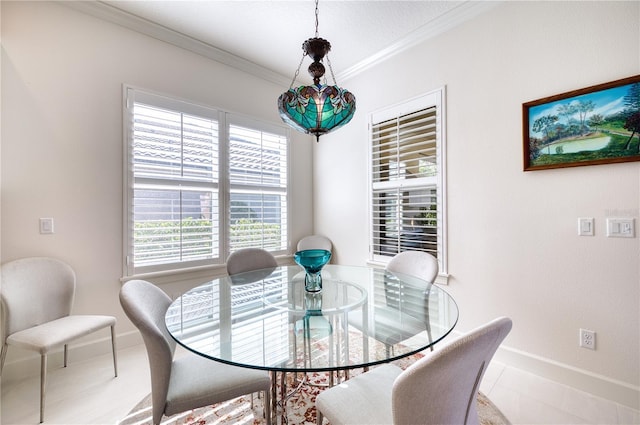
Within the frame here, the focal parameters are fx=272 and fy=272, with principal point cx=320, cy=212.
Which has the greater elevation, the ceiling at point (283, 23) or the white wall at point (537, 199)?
the ceiling at point (283, 23)

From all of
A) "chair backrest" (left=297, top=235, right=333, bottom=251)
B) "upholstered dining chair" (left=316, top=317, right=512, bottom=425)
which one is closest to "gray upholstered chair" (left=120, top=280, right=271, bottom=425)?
"upholstered dining chair" (left=316, top=317, right=512, bottom=425)

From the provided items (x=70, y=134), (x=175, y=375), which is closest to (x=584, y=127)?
(x=175, y=375)

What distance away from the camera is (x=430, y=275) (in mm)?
1991

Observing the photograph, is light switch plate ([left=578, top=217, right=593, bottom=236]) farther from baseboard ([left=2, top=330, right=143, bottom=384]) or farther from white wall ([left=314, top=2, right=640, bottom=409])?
baseboard ([left=2, top=330, right=143, bottom=384])

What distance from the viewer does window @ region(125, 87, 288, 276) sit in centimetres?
245

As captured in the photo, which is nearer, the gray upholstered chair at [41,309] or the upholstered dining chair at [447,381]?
the upholstered dining chair at [447,381]

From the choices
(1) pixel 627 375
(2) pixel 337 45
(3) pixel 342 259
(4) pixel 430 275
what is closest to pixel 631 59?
(4) pixel 430 275

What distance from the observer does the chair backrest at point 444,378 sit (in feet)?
2.36

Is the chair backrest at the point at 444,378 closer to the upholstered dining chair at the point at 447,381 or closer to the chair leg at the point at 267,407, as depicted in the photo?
the upholstered dining chair at the point at 447,381

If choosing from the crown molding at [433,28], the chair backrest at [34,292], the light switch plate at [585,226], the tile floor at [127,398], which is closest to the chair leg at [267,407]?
Answer: the tile floor at [127,398]

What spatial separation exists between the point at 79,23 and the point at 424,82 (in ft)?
9.87

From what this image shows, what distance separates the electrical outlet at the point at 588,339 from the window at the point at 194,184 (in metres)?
2.81

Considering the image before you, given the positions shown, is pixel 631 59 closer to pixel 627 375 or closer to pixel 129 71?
pixel 627 375

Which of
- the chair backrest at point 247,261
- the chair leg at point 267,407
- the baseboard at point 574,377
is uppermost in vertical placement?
the chair backrest at point 247,261
